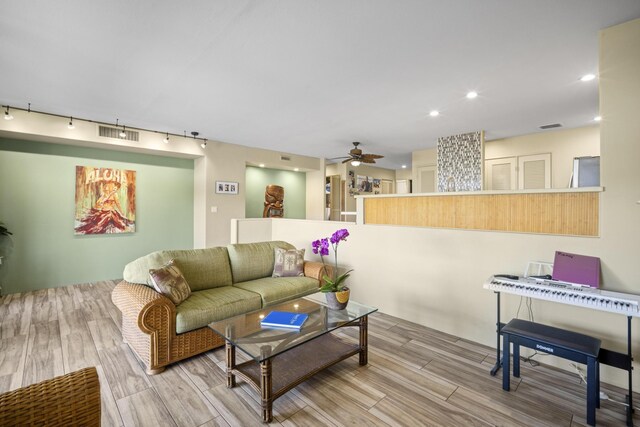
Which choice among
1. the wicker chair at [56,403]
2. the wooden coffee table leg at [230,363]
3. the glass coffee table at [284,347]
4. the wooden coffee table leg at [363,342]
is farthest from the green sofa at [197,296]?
the wicker chair at [56,403]

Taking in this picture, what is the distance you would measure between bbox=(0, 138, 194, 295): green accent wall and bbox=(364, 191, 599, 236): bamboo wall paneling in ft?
14.1

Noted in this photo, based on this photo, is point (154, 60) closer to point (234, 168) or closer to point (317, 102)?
point (317, 102)

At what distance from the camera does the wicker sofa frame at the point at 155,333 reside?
2.25 m

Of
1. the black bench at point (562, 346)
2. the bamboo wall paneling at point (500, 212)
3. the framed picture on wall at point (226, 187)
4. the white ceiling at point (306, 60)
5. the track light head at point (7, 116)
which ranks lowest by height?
the black bench at point (562, 346)

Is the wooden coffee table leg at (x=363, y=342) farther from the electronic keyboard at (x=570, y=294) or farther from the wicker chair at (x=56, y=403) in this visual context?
the wicker chair at (x=56, y=403)

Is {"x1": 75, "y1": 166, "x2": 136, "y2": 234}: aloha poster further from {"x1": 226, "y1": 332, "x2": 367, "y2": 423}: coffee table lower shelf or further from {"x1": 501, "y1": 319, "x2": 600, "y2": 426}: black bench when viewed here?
{"x1": 501, "y1": 319, "x2": 600, "y2": 426}: black bench

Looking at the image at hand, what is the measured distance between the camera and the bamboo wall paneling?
235cm

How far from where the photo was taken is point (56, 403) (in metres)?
1.11

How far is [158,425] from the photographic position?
177 cm

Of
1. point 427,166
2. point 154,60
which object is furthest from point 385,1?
point 427,166

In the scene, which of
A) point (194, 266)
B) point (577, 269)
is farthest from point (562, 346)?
point (194, 266)

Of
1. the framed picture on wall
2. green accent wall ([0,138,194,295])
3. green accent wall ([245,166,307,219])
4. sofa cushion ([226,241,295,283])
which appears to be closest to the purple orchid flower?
sofa cushion ([226,241,295,283])

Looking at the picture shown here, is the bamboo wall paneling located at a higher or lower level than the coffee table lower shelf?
higher

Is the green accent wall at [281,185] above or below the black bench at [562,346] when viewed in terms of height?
above
